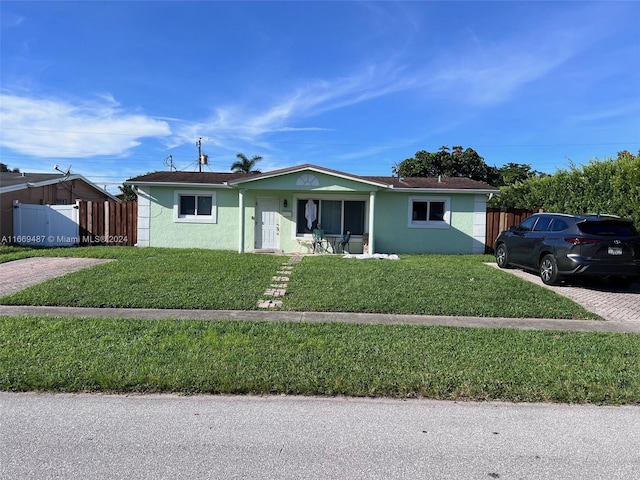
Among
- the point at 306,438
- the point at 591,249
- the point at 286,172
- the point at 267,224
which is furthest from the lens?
the point at 267,224

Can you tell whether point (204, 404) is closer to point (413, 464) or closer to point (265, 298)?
point (413, 464)

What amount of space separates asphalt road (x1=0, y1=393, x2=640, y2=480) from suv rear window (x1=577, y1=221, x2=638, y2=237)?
6252 mm

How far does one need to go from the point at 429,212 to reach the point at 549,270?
7127 mm

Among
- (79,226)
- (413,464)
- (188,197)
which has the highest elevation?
(188,197)

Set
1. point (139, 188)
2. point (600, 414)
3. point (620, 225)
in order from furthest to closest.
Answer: point (139, 188) → point (620, 225) → point (600, 414)

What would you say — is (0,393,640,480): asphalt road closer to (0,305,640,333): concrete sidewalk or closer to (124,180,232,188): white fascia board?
(0,305,640,333): concrete sidewalk

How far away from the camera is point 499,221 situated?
16.6 m

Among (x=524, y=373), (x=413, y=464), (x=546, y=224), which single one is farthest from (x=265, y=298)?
(x=546, y=224)

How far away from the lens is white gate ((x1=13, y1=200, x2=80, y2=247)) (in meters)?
16.7

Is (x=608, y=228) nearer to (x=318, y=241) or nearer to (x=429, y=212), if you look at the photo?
(x=429, y=212)

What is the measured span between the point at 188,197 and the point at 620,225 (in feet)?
44.9

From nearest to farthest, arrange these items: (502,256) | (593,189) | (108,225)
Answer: (502,256) → (593,189) → (108,225)

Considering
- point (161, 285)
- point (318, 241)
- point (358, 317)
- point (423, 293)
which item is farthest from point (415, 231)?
point (161, 285)

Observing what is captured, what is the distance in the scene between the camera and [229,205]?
16.2 meters
